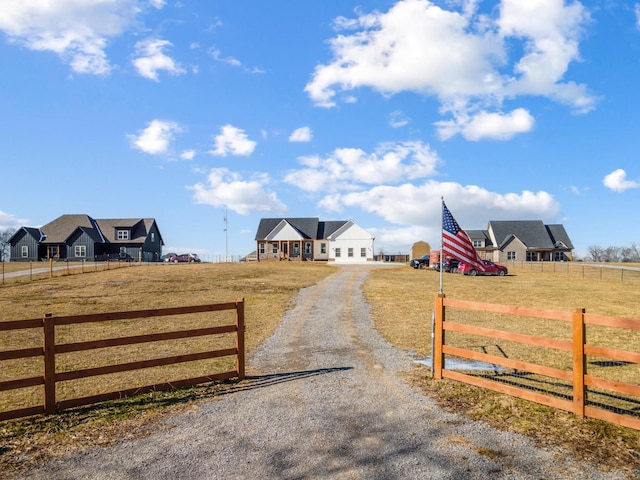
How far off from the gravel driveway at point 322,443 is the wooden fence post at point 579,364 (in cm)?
135

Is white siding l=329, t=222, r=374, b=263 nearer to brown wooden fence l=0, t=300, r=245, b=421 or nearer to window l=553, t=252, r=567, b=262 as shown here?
window l=553, t=252, r=567, b=262

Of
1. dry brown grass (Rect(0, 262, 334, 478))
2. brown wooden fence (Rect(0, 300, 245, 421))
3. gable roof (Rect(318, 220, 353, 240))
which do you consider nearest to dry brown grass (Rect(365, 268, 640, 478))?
dry brown grass (Rect(0, 262, 334, 478))

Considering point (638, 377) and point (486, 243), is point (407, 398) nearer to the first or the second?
point (638, 377)

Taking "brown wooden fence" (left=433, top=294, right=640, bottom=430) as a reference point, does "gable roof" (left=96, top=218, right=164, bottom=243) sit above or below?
above

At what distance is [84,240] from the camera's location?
232ft

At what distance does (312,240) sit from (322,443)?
65769 millimetres

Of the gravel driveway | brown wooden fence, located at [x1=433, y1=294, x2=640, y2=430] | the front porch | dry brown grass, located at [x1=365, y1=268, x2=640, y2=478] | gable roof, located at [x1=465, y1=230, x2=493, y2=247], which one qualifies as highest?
gable roof, located at [x1=465, y1=230, x2=493, y2=247]

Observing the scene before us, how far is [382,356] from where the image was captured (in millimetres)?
10977

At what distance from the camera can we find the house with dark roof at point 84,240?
69.9 metres

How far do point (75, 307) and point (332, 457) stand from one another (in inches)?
789

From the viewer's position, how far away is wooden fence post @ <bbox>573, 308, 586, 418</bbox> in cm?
674

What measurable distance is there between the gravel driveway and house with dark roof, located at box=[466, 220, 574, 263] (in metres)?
79.0

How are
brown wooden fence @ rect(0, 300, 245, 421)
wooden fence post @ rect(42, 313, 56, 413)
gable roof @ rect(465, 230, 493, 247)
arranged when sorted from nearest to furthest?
brown wooden fence @ rect(0, 300, 245, 421), wooden fence post @ rect(42, 313, 56, 413), gable roof @ rect(465, 230, 493, 247)

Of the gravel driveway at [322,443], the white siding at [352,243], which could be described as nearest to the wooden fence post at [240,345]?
the gravel driveway at [322,443]
